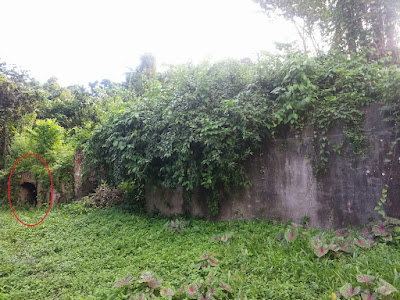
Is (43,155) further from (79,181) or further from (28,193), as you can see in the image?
(79,181)

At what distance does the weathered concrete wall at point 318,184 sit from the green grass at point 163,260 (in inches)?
14.4

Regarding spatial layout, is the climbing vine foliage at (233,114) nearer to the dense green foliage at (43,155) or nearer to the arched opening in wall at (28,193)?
the dense green foliage at (43,155)

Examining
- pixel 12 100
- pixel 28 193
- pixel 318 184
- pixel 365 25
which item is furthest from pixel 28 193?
pixel 365 25

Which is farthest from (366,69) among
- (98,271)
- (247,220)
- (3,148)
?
(3,148)

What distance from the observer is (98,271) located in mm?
3146

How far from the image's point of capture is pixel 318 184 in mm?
3744

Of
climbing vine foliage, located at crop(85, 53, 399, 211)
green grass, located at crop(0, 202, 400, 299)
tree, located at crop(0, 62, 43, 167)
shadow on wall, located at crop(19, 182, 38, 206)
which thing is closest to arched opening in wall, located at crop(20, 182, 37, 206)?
shadow on wall, located at crop(19, 182, 38, 206)

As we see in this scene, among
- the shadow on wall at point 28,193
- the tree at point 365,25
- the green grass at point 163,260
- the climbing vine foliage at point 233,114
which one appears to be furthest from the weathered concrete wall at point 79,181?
the tree at point 365,25

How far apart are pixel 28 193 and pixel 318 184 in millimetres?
8510

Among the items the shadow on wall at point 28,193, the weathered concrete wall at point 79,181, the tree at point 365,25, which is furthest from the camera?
the shadow on wall at point 28,193

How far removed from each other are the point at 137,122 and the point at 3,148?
8.25m

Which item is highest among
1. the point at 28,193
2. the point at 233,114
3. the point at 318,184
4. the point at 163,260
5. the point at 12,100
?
the point at 12,100

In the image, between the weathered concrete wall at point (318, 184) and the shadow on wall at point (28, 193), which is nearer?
the weathered concrete wall at point (318, 184)

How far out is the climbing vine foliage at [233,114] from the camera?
357 centimetres
